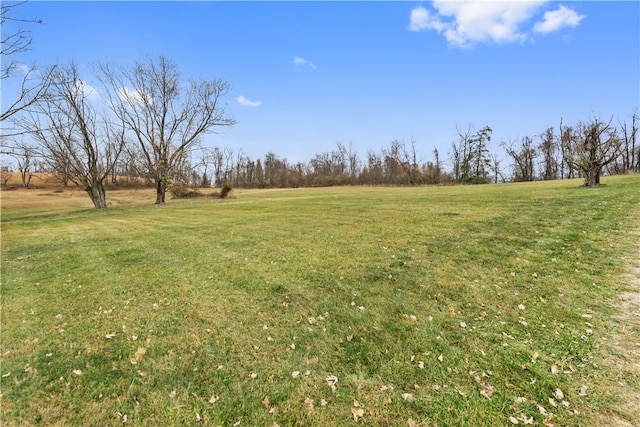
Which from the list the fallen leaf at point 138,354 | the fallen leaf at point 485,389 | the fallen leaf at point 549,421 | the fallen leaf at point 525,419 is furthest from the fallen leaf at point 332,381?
the fallen leaf at point 138,354

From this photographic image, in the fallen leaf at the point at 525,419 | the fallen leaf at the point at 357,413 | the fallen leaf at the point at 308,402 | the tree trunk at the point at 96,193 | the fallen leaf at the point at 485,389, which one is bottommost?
the fallen leaf at the point at 357,413

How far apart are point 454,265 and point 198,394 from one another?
516 centimetres

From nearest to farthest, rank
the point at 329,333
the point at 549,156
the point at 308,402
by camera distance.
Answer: the point at 308,402 < the point at 329,333 < the point at 549,156

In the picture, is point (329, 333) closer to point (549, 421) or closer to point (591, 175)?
point (549, 421)

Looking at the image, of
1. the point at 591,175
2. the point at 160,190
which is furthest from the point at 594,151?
the point at 160,190

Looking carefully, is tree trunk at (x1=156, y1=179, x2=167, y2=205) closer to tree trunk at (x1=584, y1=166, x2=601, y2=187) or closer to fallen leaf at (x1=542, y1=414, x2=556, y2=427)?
fallen leaf at (x1=542, y1=414, x2=556, y2=427)

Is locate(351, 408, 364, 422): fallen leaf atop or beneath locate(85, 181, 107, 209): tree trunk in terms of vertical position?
beneath

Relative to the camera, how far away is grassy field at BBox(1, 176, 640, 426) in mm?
3029

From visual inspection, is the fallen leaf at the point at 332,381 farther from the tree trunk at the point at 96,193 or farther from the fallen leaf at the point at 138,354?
the tree trunk at the point at 96,193

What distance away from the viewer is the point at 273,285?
5836 mm

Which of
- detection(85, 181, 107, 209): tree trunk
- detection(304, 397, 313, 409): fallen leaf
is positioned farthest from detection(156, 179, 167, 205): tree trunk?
detection(304, 397, 313, 409): fallen leaf

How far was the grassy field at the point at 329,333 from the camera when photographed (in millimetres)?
3029

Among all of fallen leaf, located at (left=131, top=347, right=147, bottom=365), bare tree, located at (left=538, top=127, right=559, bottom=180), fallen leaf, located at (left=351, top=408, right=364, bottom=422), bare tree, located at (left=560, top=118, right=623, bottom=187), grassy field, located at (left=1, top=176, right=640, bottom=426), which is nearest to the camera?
fallen leaf, located at (left=351, top=408, right=364, bottom=422)

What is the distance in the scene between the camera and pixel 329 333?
4285mm
